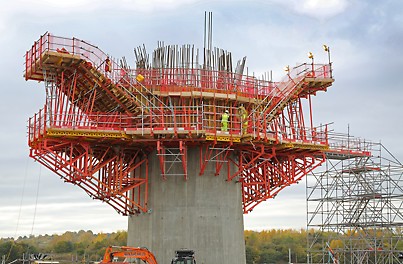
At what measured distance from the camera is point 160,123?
108 ft

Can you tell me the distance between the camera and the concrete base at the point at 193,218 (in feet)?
111

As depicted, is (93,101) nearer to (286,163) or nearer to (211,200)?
(211,200)

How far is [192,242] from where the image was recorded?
111ft

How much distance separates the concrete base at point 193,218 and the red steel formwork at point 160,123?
586mm

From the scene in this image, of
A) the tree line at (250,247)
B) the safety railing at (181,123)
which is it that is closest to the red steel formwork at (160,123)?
Result: the safety railing at (181,123)

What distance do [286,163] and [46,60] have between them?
53.9ft

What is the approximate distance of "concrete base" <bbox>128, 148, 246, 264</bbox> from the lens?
33781mm

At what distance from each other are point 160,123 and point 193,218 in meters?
5.78

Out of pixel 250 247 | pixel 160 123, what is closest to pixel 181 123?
pixel 160 123

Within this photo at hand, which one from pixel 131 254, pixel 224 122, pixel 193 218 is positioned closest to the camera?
pixel 131 254

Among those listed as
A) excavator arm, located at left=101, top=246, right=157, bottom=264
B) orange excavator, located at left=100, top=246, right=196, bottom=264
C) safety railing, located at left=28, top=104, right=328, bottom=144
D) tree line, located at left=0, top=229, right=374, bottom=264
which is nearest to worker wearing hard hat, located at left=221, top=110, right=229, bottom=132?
safety railing, located at left=28, top=104, right=328, bottom=144

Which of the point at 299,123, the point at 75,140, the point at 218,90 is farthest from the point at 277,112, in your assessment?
the point at 75,140

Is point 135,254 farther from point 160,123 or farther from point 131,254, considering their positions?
point 160,123

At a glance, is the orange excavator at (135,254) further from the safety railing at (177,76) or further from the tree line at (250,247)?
the tree line at (250,247)
